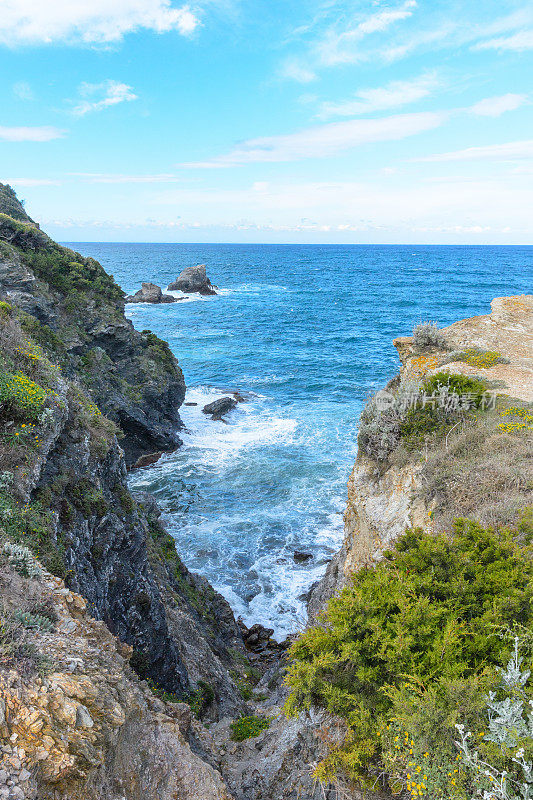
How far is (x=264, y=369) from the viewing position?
40.9 metres

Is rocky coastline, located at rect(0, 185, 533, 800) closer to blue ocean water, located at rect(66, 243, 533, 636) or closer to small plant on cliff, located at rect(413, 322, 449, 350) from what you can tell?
small plant on cliff, located at rect(413, 322, 449, 350)

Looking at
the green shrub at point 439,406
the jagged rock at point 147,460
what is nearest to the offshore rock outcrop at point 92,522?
the green shrub at point 439,406

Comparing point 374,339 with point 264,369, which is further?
point 374,339

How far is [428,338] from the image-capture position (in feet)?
44.2

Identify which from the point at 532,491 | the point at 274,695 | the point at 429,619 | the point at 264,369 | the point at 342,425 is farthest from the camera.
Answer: the point at 264,369

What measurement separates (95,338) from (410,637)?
2225 centimetres

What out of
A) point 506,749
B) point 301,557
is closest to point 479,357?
point 506,749

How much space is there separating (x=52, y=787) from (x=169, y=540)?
38.4ft

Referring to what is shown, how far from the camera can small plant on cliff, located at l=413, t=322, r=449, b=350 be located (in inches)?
529

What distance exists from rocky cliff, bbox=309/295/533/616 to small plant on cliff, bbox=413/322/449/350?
→ 0.10ft

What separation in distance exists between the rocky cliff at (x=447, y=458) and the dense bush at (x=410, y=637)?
1.32m

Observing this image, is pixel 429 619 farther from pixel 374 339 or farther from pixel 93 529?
pixel 374 339

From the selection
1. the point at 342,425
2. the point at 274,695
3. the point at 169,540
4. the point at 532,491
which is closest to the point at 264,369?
the point at 342,425

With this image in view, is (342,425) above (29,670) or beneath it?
beneath
